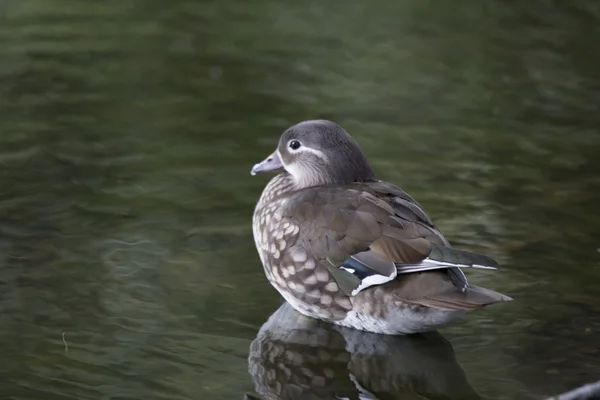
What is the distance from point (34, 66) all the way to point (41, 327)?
458cm

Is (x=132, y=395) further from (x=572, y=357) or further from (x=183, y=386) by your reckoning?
(x=572, y=357)

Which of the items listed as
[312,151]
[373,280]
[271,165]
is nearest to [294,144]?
[312,151]

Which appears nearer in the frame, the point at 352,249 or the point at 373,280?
the point at 373,280

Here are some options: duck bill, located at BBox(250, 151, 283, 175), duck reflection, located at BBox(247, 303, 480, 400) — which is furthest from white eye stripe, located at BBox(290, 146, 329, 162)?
duck reflection, located at BBox(247, 303, 480, 400)

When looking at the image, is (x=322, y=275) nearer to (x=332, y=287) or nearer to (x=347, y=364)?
(x=332, y=287)

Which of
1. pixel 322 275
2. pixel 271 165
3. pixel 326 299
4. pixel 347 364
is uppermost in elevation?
pixel 271 165

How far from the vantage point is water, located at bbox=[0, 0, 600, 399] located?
17.2ft

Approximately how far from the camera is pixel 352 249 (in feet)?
17.4

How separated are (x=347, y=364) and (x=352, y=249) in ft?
1.74

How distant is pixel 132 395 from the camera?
4.86m

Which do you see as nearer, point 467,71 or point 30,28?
point 467,71

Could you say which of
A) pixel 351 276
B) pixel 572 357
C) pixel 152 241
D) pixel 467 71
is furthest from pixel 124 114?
pixel 572 357

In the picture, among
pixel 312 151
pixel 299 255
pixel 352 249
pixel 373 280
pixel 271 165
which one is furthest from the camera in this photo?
pixel 271 165

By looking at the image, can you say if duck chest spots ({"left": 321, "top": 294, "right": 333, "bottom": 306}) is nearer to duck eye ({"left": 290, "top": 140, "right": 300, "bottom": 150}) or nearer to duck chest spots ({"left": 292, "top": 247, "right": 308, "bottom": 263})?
duck chest spots ({"left": 292, "top": 247, "right": 308, "bottom": 263})
